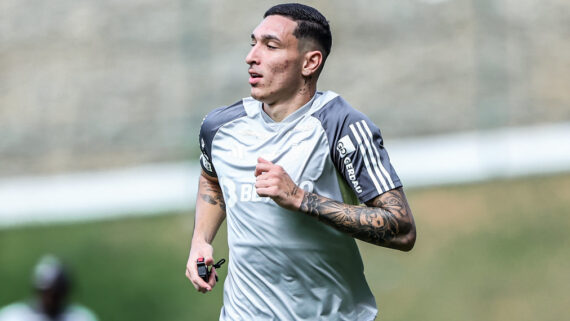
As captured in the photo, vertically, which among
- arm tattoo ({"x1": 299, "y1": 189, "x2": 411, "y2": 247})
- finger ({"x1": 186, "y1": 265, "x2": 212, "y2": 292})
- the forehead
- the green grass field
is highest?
the forehead

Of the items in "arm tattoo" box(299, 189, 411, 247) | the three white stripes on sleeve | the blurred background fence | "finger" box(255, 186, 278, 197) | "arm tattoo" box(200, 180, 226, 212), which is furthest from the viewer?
the blurred background fence

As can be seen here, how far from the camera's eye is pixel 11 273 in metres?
11.4

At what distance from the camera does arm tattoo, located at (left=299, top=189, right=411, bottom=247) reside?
395 centimetres

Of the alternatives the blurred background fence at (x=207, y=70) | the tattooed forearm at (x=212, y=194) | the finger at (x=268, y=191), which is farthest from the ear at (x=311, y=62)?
the blurred background fence at (x=207, y=70)

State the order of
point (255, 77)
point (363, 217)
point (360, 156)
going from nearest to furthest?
point (363, 217) → point (360, 156) → point (255, 77)

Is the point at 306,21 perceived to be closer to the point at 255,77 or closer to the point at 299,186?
the point at 255,77

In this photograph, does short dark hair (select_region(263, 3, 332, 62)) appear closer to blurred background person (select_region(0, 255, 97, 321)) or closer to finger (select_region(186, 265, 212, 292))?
finger (select_region(186, 265, 212, 292))

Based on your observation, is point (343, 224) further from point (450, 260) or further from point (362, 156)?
point (450, 260)

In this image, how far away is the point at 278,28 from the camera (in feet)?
14.1

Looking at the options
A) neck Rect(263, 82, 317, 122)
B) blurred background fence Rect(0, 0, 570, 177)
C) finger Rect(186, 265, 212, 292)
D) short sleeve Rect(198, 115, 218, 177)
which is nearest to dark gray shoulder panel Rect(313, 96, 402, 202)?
neck Rect(263, 82, 317, 122)


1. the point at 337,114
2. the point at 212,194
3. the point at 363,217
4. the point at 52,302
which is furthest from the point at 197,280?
the point at 52,302

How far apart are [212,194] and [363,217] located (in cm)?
107

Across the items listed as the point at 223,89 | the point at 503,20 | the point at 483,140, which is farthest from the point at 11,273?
the point at 503,20

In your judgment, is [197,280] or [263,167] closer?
[263,167]
